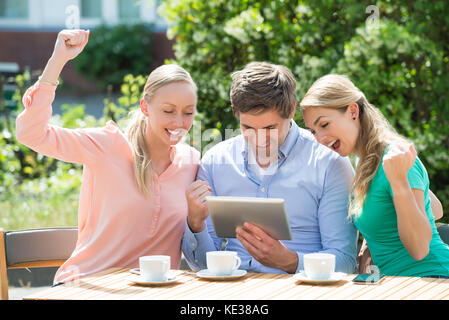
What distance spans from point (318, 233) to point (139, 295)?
949mm

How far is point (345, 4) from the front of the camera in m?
4.54

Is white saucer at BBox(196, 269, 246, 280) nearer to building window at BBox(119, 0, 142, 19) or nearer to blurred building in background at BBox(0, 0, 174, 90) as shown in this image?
blurred building in background at BBox(0, 0, 174, 90)

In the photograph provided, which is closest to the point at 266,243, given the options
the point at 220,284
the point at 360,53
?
the point at 220,284

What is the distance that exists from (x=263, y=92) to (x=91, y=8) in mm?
13803

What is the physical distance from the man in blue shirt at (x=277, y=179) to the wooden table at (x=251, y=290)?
302mm

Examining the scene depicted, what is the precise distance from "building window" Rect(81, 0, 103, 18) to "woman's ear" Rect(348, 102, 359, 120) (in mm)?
13839

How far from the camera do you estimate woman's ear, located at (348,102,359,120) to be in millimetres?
2752

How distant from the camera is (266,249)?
255 cm

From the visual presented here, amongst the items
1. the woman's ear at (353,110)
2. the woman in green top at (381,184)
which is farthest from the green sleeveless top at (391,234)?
→ the woman's ear at (353,110)

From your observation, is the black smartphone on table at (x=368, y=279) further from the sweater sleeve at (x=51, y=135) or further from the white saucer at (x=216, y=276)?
the sweater sleeve at (x=51, y=135)

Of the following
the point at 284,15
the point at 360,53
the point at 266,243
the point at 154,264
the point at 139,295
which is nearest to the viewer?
the point at 139,295

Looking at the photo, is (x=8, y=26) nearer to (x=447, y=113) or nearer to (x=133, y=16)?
(x=133, y=16)

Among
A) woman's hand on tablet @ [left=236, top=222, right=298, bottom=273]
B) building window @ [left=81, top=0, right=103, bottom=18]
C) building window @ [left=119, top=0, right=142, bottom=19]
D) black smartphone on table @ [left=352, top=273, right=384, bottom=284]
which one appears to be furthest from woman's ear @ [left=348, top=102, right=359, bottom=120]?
building window @ [left=81, top=0, right=103, bottom=18]

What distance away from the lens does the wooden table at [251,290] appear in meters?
2.14
